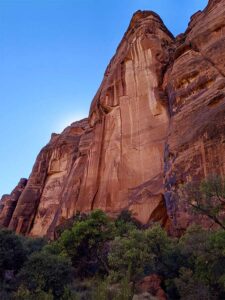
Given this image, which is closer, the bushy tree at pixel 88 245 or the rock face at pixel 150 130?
the bushy tree at pixel 88 245

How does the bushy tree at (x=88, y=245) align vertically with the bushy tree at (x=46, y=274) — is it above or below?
above

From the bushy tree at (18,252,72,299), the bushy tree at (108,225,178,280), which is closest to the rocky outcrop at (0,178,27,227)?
the bushy tree at (18,252,72,299)

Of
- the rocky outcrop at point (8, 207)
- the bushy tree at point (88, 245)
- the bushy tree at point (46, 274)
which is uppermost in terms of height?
the rocky outcrop at point (8, 207)

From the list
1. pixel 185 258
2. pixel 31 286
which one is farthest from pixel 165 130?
pixel 31 286

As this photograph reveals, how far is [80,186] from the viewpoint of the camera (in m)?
40.5

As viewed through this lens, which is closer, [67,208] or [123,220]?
[123,220]

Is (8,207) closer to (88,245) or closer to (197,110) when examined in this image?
(88,245)

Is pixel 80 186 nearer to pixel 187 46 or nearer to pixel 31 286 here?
pixel 187 46

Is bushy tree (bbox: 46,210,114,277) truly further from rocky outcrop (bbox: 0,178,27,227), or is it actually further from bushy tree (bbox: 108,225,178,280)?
rocky outcrop (bbox: 0,178,27,227)

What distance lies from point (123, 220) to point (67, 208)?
1378 cm

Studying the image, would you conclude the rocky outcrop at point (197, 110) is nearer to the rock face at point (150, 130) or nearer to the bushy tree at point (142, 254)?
the rock face at point (150, 130)

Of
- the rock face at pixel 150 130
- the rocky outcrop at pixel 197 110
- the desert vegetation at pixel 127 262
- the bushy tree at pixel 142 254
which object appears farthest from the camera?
the rock face at pixel 150 130

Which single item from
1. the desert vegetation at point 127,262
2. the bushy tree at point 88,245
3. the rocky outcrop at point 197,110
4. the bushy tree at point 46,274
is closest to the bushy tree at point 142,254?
the desert vegetation at point 127,262

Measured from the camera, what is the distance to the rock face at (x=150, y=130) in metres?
24.1
